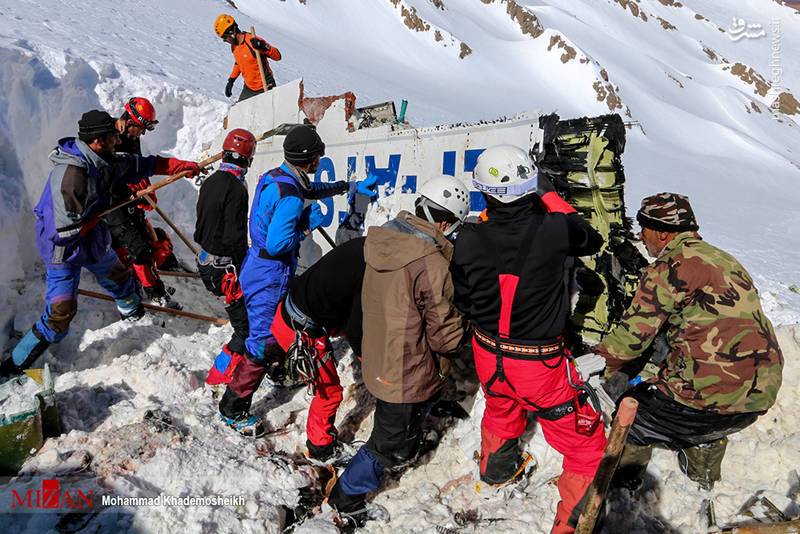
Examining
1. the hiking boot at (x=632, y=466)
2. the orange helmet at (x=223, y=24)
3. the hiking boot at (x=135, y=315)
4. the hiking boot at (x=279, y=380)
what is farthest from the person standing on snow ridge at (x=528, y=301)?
the orange helmet at (x=223, y=24)

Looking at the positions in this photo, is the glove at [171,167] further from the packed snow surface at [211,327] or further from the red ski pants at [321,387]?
the red ski pants at [321,387]

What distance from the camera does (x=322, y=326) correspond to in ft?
10.1

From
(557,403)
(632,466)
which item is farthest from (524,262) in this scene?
(632,466)

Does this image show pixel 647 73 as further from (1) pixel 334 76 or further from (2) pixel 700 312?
(2) pixel 700 312

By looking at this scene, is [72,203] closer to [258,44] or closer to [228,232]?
[228,232]

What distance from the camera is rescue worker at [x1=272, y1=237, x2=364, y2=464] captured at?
2.85 m

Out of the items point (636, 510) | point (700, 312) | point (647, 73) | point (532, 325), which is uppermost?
point (647, 73)

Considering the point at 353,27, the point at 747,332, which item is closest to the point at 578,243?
the point at 747,332

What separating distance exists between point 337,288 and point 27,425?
2093mm

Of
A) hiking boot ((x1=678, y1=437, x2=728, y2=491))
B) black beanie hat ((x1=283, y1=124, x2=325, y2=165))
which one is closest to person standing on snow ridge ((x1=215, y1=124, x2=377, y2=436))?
black beanie hat ((x1=283, y1=124, x2=325, y2=165))

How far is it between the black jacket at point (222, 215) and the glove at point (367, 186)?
4.23 ft

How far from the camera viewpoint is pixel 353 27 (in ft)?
93.6

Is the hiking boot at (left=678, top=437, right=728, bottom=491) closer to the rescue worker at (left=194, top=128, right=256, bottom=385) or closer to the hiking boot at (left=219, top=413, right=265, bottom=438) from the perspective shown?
the hiking boot at (left=219, top=413, right=265, bottom=438)

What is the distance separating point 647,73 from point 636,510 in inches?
1323
